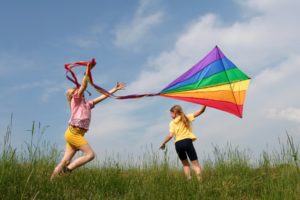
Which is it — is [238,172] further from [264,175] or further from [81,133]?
[81,133]

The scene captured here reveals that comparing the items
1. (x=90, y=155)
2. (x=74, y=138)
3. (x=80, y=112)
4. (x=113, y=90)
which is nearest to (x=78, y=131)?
(x=74, y=138)

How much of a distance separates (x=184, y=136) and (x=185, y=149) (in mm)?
271

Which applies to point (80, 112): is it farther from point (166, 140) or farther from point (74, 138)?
point (166, 140)

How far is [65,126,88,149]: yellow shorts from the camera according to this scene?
270 inches

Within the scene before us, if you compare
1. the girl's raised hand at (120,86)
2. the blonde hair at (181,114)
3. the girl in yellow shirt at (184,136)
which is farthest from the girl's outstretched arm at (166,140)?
the girl's raised hand at (120,86)

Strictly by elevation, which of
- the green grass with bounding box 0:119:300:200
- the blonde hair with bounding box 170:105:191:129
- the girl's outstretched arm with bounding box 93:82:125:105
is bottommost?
the green grass with bounding box 0:119:300:200

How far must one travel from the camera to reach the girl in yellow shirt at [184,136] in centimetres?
784

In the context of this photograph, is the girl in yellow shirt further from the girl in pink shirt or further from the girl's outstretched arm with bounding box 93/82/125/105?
the girl in pink shirt

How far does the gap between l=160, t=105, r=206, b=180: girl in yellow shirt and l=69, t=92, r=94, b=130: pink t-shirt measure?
1925mm

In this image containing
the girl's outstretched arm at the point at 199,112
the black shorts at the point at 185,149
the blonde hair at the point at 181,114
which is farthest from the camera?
the girl's outstretched arm at the point at 199,112

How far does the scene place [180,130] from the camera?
8039 mm

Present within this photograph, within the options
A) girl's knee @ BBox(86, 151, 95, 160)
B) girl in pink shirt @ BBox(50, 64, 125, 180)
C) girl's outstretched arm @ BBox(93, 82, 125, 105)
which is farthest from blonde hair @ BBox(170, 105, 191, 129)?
girl's knee @ BBox(86, 151, 95, 160)

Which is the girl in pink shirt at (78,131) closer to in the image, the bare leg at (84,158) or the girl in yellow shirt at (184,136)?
the bare leg at (84,158)

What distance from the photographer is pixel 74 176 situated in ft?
21.6
